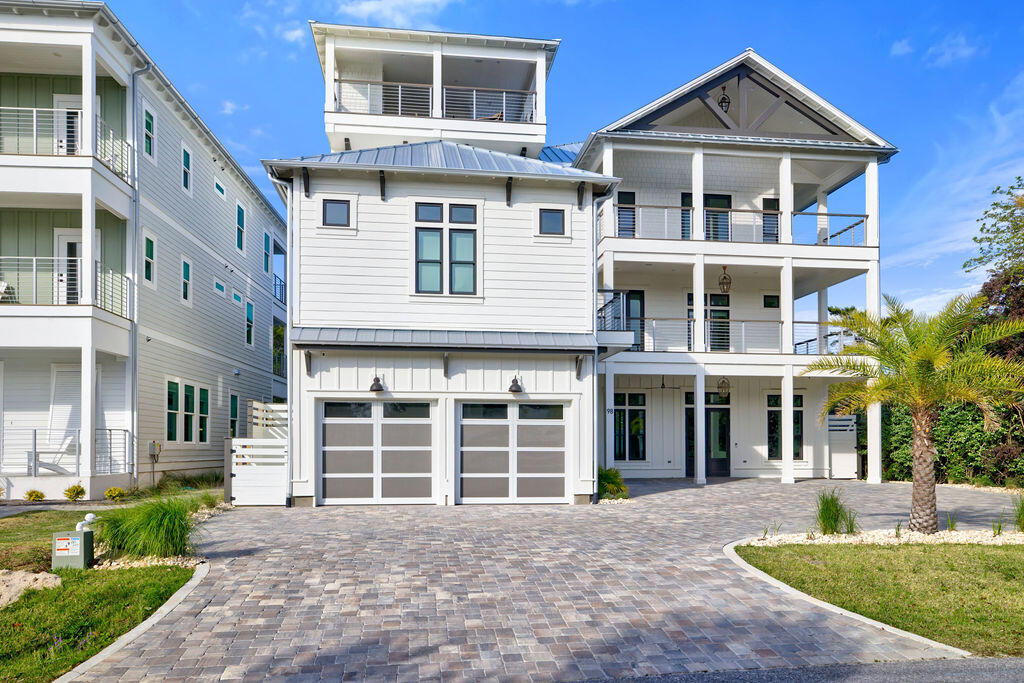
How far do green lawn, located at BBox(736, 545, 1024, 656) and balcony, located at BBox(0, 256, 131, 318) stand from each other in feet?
50.9

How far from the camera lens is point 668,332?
890 inches

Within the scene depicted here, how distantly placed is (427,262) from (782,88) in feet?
45.7

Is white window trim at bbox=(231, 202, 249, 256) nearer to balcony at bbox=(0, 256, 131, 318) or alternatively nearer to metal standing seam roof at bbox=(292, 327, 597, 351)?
balcony at bbox=(0, 256, 131, 318)

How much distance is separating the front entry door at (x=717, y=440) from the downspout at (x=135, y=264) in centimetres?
1665

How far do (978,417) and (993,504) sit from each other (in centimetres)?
530

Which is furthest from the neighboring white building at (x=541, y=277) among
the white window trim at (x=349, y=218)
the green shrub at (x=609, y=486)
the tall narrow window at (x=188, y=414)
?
the tall narrow window at (x=188, y=414)

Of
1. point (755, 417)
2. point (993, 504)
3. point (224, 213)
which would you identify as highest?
point (224, 213)

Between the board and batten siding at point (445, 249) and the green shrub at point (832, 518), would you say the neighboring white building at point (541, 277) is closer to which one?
the board and batten siding at point (445, 249)

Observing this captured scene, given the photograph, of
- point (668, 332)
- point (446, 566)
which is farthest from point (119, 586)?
point (668, 332)

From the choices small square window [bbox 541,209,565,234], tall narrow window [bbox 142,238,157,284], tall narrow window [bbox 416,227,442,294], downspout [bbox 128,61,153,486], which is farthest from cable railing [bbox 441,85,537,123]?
tall narrow window [bbox 142,238,157,284]

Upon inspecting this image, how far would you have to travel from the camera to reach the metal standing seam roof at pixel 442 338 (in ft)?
46.2

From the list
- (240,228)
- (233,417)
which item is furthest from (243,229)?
(233,417)

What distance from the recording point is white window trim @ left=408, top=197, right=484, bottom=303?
1493cm

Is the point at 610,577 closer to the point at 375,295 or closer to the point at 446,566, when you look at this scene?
the point at 446,566
